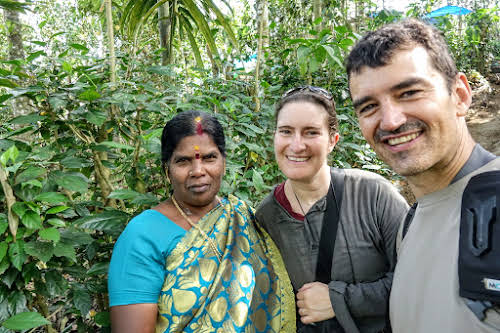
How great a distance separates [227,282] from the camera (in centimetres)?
150

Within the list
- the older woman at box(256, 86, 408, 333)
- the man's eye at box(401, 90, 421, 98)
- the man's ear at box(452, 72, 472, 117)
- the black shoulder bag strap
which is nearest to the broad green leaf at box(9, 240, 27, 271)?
the older woman at box(256, 86, 408, 333)

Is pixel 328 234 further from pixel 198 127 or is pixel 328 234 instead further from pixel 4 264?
pixel 4 264

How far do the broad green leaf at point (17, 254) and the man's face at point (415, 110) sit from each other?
4.07 ft

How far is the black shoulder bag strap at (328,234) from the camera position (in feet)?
5.21

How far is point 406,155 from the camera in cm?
101

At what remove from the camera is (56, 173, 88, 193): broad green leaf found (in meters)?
1.37

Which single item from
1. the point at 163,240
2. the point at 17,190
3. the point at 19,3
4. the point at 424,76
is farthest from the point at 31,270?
the point at 424,76

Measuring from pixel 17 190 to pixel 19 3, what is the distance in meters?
0.77

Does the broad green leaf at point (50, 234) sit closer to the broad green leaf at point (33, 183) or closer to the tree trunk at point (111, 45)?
the broad green leaf at point (33, 183)

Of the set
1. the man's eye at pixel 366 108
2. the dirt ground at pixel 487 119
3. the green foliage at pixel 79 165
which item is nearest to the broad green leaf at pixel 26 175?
the green foliage at pixel 79 165

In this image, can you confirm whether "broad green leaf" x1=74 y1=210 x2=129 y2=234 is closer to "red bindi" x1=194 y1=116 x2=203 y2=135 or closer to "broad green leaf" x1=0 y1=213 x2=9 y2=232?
"broad green leaf" x1=0 y1=213 x2=9 y2=232

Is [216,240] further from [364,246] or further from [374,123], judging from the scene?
[374,123]

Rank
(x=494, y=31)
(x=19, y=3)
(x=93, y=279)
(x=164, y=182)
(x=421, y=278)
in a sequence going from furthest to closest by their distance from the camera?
(x=494, y=31)
(x=164, y=182)
(x=93, y=279)
(x=19, y=3)
(x=421, y=278)

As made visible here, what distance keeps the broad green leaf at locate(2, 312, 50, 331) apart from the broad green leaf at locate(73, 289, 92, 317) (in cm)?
34
